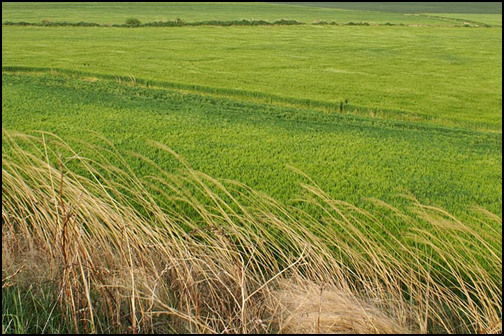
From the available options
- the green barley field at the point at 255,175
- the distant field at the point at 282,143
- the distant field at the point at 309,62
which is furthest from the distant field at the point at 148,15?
the distant field at the point at 282,143

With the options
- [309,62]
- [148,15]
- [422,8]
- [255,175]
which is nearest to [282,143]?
[255,175]

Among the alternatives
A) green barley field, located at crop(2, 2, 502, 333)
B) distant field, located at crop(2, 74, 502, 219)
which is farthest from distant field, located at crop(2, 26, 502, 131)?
distant field, located at crop(2, 74, 502, 219)

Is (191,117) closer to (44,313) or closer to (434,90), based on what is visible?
(44,313)

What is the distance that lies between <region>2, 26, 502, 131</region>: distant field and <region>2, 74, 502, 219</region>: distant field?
201cm

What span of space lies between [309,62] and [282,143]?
9305mm

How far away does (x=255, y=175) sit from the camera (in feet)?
14.6

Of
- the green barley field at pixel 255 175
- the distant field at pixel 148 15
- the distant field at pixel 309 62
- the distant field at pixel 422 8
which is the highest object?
the distant field at pixel 422 8

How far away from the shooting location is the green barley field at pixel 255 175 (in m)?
2.20

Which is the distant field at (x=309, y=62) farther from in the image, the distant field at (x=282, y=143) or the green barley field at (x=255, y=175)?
the distant field at (x=282, y=143)

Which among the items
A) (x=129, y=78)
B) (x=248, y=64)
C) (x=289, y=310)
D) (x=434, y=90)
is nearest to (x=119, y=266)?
(x=289, y=310)

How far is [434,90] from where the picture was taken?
1040cm

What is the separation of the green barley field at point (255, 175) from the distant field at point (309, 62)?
0.09 meters

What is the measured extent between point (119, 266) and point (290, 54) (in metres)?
13.9

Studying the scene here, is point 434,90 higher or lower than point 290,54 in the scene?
lower
